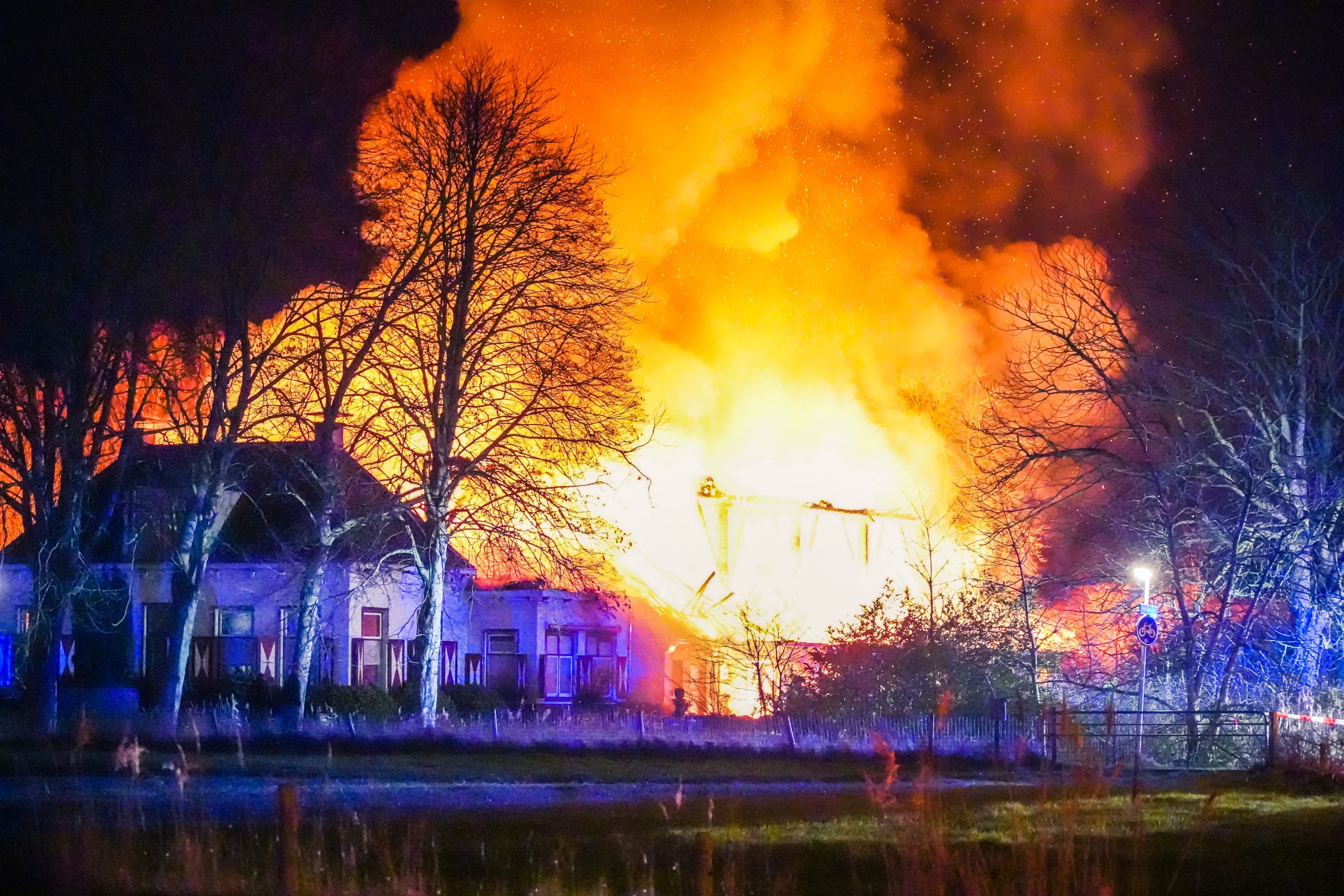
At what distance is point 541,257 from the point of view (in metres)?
31.2

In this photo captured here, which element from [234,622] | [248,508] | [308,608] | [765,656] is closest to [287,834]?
[308,608]

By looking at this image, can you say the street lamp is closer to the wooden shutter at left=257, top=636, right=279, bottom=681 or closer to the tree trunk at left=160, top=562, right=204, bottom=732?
the tree trunk at left=160, top=562, right=204, bottom=732

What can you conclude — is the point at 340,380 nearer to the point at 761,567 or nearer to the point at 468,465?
the point at 468,465

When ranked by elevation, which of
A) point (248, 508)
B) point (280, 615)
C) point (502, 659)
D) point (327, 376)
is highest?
point (327, 376)

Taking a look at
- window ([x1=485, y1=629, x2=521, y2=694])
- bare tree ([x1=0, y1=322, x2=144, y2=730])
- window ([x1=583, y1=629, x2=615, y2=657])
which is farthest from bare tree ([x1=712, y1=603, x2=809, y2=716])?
bare tree ([x1=0, y1=322, x2=144, y2=730])

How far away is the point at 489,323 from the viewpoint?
104 ft

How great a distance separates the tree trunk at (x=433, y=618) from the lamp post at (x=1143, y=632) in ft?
46.4

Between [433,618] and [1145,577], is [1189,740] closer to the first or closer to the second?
[1145,577]

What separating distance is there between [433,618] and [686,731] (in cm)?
634

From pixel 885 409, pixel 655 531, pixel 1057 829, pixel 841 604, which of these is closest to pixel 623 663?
pixel 655 531

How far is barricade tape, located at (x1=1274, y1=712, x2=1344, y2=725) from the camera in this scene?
23484 millimetres

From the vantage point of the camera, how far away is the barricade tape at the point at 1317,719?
2348 centimetres

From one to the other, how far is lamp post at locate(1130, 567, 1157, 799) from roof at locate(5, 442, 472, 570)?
15.0 metres

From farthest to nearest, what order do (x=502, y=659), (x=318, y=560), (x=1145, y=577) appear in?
(x=502, y=659) → (x=318, y=560) → (x=1145, y=577)
